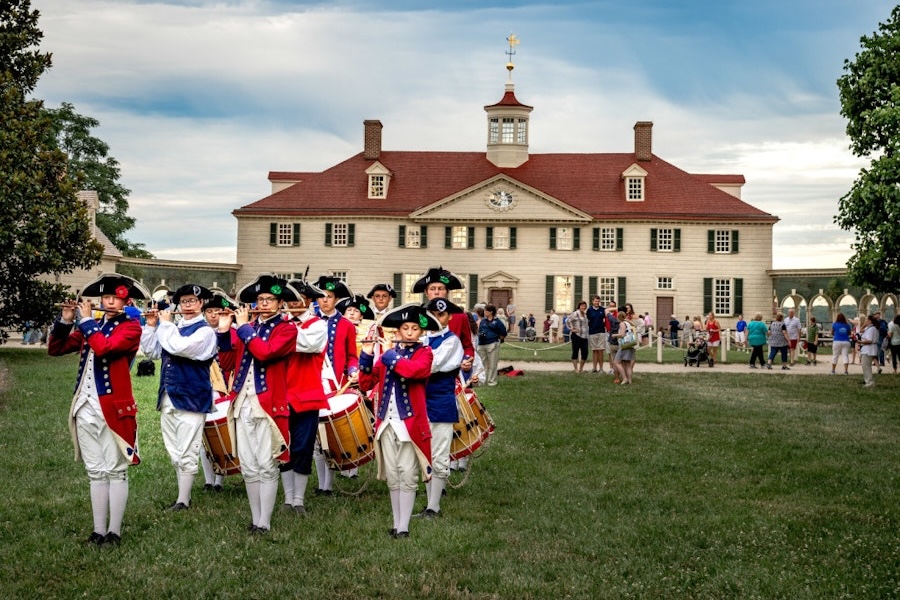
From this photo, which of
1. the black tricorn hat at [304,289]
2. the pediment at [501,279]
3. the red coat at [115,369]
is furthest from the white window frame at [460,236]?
the red coat at [115,369]

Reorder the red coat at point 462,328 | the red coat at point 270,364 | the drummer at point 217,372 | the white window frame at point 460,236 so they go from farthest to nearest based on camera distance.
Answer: the white window frame at point 460,236 < the red coat at point 462,328 < the drummer at point 217,372 < the red coat at point 270,364

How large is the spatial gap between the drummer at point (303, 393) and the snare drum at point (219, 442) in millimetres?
638

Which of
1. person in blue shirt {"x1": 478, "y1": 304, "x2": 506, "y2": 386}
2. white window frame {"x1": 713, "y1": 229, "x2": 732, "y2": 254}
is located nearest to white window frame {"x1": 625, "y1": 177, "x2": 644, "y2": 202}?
white window frame {"x1": 713, "y1": 229, "x2": 732, "y2": 254}

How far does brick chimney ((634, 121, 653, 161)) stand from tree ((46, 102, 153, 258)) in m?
30.5

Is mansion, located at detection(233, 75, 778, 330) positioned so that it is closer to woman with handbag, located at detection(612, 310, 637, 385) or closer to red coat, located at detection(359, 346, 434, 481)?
woman with handbag, located at detection(612, 310, 637, 385)

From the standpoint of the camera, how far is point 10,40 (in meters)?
28.7

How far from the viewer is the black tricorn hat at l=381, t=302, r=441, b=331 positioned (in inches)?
338

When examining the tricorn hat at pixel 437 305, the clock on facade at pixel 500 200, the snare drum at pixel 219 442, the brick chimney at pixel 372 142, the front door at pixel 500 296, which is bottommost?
the snare drum at pixel 219 442

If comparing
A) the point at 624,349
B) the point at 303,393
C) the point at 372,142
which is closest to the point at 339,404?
the point at 303,393

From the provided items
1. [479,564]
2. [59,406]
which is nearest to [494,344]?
[59,406]

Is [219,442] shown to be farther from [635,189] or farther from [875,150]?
[635,189]

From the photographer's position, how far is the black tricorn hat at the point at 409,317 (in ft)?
28.2

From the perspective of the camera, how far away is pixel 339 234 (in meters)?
58.3

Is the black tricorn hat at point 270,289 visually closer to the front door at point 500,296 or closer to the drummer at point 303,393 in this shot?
the drummer at point 303,393
